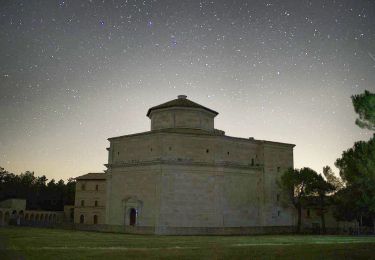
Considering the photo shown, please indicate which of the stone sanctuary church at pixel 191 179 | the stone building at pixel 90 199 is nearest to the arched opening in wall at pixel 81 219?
the stone building at pixel 90 199

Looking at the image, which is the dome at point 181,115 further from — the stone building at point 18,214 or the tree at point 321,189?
the stone building at point 18,214

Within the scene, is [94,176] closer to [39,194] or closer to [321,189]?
[39,194]

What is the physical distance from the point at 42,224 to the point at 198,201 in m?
23.3

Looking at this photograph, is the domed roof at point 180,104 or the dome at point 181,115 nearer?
the dome at point 181,115

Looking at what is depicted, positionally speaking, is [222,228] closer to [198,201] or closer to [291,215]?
[198,201]

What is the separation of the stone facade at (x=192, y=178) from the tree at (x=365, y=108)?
19632 millimetres

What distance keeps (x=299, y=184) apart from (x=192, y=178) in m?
12.2

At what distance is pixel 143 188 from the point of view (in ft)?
136

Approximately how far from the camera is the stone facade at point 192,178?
4003 centimetres

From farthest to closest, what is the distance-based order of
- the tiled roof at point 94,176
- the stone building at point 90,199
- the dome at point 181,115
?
1. the tiled roof at point 94,176
2. the stone building at point 90,199
3. the dome at point 181,115

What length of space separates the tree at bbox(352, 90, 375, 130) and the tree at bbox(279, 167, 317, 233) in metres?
21.3

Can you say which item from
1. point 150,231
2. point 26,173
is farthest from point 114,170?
point 26,173

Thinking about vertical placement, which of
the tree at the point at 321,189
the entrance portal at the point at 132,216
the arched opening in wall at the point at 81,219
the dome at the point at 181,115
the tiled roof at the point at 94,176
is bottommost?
the arched opening in wall at the point at 81,219

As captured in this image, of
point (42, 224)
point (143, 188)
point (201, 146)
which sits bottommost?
point (42, 224)
